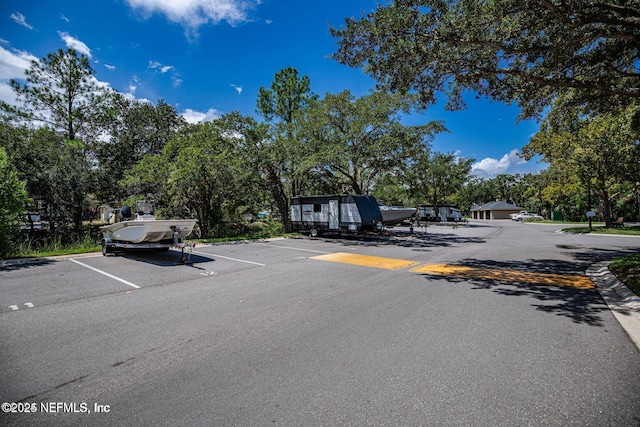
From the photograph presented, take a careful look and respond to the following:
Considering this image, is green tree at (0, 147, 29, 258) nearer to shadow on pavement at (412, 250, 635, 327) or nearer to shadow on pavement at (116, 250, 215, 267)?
shadow on pavement at (116, 250, 215, 267)

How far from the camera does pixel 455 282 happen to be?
6.54 meters

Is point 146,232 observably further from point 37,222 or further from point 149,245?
point 37,222

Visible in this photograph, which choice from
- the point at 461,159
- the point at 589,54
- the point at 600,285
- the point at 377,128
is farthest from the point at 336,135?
the point at 461,159

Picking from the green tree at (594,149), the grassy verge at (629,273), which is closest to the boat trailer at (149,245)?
the grassy verge at (629,273)

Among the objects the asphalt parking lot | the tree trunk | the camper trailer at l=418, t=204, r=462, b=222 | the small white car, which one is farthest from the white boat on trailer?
the small white car

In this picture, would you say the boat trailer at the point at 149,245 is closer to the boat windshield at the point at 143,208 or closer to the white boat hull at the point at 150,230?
the white boat hull at the point at 150,230

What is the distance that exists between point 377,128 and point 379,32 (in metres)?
10.8

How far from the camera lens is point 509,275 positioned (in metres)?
7.23

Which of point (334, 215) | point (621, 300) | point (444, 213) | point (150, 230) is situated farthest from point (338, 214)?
point (444, 213)

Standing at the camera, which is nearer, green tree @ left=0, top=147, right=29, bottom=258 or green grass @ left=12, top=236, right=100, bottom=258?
green tree @ left=0, top=147, right=29, bottom=258

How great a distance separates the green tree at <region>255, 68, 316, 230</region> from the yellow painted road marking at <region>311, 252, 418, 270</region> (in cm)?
705

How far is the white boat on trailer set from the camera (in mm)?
8875

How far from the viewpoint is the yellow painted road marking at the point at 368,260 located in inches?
342

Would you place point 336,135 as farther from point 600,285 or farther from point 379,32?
point 600,285
